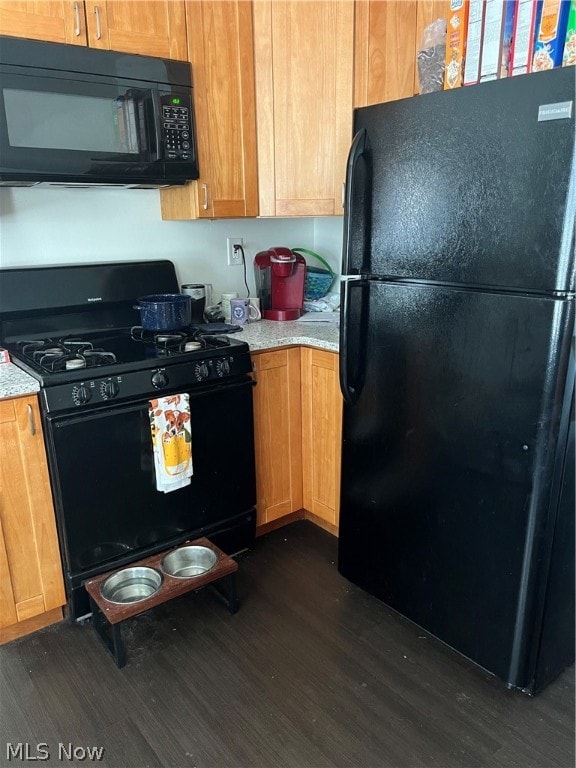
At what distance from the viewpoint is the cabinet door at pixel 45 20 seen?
69.7 inches

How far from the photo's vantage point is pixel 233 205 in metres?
2.37

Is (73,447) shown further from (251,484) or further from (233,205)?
(233,205)

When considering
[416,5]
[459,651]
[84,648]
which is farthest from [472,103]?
[84,648]

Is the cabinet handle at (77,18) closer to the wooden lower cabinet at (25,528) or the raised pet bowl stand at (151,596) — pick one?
the wooden lower cabinet at (25,528)

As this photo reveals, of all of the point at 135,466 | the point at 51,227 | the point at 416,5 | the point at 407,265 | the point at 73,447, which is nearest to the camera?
the point at 407,265

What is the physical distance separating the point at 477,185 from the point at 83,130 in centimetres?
131

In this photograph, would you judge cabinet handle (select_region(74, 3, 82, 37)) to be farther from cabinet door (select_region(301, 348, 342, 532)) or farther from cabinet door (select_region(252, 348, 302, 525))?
cabinet door (select_region(301, 348, 342, 532))

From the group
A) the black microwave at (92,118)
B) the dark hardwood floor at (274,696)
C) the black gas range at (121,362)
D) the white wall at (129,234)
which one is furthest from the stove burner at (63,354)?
the dark hardwood floor at (274,696)

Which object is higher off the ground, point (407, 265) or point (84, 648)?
point (407, 265)

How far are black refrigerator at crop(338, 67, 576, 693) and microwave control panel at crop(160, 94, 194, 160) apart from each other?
0.72m

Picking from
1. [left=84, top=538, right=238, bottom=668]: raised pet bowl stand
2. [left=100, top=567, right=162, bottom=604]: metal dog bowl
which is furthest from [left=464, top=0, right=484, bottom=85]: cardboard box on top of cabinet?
[left=100, top=567, right=162, bottom=604]: metal dog bowl

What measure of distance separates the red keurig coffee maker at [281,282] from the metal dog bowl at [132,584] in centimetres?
126

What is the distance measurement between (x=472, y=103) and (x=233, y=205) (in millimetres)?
1141

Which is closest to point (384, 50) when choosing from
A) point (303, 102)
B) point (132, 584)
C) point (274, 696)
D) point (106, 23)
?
point (303, 102)
